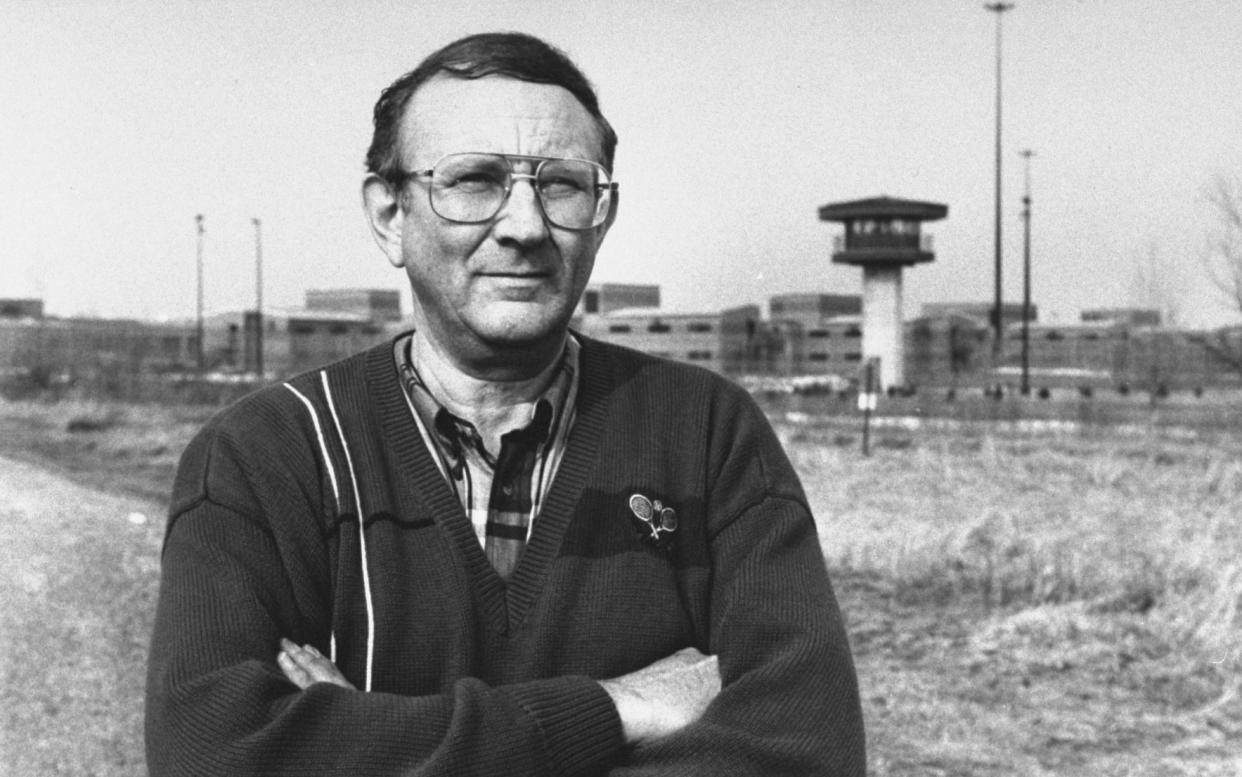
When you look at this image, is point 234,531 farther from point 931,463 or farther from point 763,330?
point 763,330

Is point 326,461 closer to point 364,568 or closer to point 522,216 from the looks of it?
point 364,568

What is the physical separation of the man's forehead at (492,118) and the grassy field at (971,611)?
4084 millimetres

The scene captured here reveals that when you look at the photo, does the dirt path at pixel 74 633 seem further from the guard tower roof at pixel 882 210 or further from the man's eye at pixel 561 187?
the guard tower roof at pixel 882 210

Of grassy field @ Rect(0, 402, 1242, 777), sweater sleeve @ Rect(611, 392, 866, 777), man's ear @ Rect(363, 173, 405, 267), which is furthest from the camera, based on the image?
grassy field @ Rect(0, 402, 1242, 777)

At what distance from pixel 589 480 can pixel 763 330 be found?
73.7 meters

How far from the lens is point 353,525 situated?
2.34 m

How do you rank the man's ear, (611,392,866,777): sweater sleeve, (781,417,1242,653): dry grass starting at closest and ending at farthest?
(611,392,866,777): sweater sleeve → the man's ear → (781,417,1242,653): dry grass

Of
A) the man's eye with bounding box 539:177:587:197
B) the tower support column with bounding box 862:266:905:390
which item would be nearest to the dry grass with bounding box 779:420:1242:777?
the man's eye with bounding box 539:177:587:197

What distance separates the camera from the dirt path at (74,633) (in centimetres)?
606

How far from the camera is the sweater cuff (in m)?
2.21

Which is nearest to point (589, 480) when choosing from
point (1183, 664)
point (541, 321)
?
point (541, 321)

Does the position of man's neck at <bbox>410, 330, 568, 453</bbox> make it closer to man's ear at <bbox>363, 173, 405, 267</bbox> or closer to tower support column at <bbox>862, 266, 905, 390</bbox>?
man's ear at <bbox>363, 173, 405, 267</bbox>

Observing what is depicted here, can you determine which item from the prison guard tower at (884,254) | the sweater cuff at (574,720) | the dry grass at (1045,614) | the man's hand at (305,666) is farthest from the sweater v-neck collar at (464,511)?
the prison guard tower at (884,254)

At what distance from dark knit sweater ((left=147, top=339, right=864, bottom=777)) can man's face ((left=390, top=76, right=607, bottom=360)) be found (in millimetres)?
183
